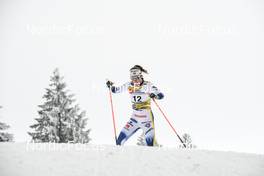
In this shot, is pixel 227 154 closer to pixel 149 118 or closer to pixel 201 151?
pixel 201 151

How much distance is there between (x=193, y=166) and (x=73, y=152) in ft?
8.59

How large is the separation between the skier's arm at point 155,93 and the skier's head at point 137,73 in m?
0.42

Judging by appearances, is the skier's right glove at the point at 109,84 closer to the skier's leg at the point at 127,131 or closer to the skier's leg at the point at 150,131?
the skier's leg at the point at 127,131

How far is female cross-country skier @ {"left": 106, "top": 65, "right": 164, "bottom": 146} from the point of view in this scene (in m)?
10.8

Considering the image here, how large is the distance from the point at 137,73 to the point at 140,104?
90 cm

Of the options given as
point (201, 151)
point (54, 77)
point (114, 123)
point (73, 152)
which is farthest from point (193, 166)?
point (54, 77)

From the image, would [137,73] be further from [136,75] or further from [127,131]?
[127,131]

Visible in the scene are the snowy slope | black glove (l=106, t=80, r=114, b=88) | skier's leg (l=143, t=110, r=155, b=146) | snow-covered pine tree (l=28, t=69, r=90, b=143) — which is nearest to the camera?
the snowy slope

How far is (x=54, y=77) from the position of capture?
70.5 feet

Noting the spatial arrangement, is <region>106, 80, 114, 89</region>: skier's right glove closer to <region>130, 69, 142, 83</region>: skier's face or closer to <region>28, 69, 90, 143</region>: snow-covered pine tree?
<region>130, 69, 142, 83</region>: skier's face

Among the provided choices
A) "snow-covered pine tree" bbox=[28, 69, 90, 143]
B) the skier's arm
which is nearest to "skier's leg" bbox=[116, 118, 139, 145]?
the skier's arm

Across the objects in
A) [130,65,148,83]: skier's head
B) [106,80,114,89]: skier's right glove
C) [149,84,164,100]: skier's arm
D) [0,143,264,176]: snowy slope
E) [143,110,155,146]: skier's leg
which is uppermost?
[130,65,148,83]: skier's head

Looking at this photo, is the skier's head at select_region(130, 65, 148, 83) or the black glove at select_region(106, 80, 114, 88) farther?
the black glove at select_region(106, 80, 114, 88)

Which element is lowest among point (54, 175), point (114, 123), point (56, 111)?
point (54, 175)
